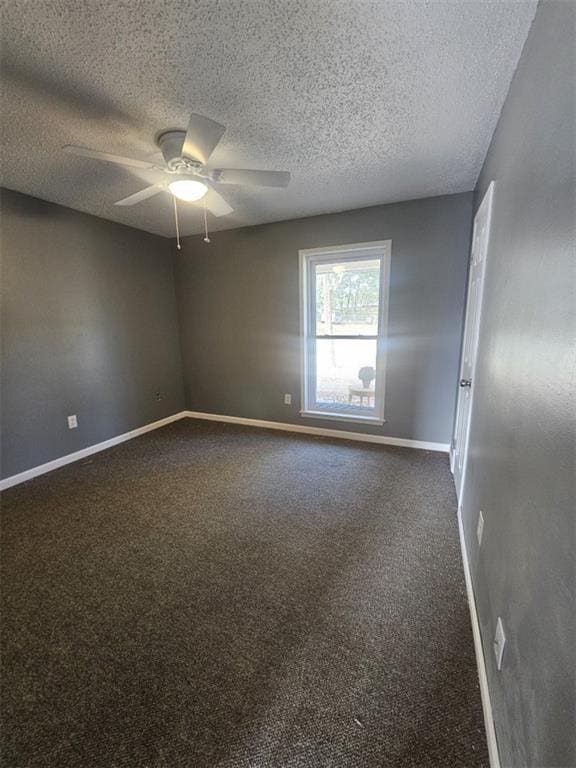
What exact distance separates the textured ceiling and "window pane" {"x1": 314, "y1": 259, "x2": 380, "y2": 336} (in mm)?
1028

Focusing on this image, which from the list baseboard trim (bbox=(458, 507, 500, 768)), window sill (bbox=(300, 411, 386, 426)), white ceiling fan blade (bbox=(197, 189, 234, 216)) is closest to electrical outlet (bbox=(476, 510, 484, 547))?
baseboard trim (bbox=(458, 507, 500, 768))

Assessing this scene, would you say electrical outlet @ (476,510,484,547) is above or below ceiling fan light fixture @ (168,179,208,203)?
below

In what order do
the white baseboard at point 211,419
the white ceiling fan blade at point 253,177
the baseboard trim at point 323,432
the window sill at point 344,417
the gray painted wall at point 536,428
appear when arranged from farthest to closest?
the window sill at point 344,417 < the baseboard trim at point 323,432 < the white baseboard at point 211,419 < the white ceiling fan blade at point 253,177 < the gray painted wall at point 536,428

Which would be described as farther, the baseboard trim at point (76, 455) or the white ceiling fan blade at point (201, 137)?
the baseboard trim at point (76, 455)

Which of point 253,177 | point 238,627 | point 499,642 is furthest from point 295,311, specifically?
point 499,642

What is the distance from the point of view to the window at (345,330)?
131 inches

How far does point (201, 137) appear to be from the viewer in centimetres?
153

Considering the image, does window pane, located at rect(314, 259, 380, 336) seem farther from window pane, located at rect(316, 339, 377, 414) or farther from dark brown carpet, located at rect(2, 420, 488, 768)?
dark brown carpet, located at rect(2, 420, 488, 768)

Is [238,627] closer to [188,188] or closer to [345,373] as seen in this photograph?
[188,188]

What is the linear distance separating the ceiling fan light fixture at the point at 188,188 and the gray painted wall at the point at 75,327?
1770 millimetres

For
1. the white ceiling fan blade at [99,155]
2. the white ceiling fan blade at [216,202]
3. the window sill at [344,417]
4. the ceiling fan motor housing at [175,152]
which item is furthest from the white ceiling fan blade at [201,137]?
the window sill at [344,417]

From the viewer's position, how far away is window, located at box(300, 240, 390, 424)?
3334 mm

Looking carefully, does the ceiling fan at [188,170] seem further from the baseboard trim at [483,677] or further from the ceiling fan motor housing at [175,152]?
the baseboard trim at [483,677]

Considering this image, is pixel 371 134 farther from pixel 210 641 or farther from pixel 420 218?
pixel 210 641
